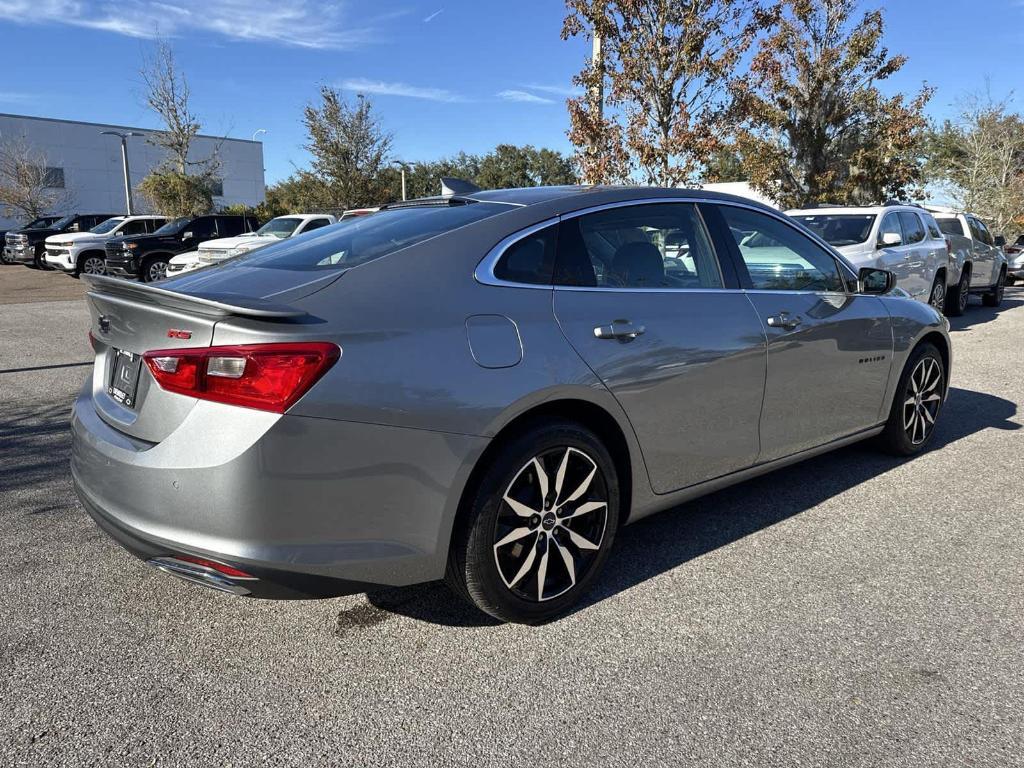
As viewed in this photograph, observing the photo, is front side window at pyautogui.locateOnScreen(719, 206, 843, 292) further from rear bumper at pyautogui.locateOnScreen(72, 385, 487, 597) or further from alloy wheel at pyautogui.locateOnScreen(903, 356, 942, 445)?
rear bumper at pyautogui.locateOnScreen(72, 385, 487, 597)

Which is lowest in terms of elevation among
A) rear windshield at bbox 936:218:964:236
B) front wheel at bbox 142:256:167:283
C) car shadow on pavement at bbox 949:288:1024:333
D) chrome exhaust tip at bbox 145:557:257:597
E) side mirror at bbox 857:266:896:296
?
front wheel at bbox 142:256:167:283

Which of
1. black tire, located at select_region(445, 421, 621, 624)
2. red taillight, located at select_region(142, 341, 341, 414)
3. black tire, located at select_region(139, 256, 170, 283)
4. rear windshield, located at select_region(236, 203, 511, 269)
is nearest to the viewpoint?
red taillight, located at select_region(142, 341, 341, 414)

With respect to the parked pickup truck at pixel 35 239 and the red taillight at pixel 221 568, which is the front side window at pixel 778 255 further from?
the parked pickup truck at pixel 35 239

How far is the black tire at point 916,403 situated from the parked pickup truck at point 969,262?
9.00 m

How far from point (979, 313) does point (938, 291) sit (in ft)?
10.2

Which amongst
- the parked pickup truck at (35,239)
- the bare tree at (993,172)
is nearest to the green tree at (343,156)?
the parked pickup truck at (35,239)

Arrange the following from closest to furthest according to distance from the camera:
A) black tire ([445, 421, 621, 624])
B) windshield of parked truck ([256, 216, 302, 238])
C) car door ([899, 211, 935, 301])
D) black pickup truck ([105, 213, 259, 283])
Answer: black tire ([445, 421, 621, 624]), car door ([899, 211, 935, 301]), windshield of parked truck ([256, 216, 302, 238]), black pickup truck ([105, 213, 259, 283])

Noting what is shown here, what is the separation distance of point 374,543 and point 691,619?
1.31 m

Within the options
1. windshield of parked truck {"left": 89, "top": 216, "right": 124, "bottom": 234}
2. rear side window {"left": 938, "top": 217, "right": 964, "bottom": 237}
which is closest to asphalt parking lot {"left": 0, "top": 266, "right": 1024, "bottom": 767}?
rear side window {"left": 938, "top": 217, "right": 964, "bottom": 237}

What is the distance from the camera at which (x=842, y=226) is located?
397 inches

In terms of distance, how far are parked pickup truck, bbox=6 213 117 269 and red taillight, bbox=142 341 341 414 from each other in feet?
89.5

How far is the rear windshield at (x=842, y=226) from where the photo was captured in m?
9.80

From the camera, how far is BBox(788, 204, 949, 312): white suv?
9.66m

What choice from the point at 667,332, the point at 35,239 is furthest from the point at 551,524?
the point at 35,239
